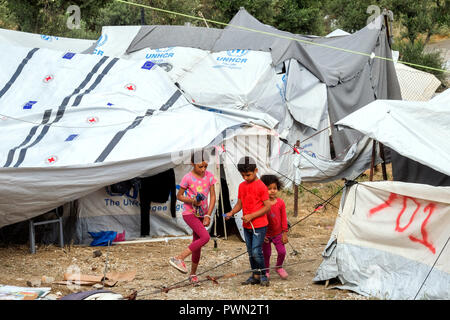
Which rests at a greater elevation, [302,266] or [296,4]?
[296,4]

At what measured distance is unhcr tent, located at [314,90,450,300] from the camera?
5.73 metres

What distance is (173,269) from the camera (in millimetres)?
7676

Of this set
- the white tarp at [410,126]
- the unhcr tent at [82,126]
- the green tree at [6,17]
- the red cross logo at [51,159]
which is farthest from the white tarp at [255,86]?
the green tree at [6,17]

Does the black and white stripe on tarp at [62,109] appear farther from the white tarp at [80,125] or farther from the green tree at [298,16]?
the green tree at [298,16]

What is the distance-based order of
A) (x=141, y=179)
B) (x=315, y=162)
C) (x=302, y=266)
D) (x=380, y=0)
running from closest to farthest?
(x=302, y=266), (x=141, y=179), (x=315, y=162), (x=380, y=0)

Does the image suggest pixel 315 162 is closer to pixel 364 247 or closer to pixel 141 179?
pixel 141 179

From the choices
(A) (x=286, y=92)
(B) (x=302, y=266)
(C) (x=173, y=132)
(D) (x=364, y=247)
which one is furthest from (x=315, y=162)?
(D) (x=364, y=247)

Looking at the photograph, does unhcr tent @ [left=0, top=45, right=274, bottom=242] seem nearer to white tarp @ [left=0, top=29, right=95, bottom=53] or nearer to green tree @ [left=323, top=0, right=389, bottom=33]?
white tarp @ [left=0, top=29, right=95, bottom=53]

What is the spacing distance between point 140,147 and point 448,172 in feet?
13.6

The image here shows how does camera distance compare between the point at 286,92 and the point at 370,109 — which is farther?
the point at 286,92

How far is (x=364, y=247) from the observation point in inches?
245

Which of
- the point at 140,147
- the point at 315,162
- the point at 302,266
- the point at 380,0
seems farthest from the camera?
the point at 380,0

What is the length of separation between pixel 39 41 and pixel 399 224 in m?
9.76

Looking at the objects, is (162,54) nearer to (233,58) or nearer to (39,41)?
(233,58)
